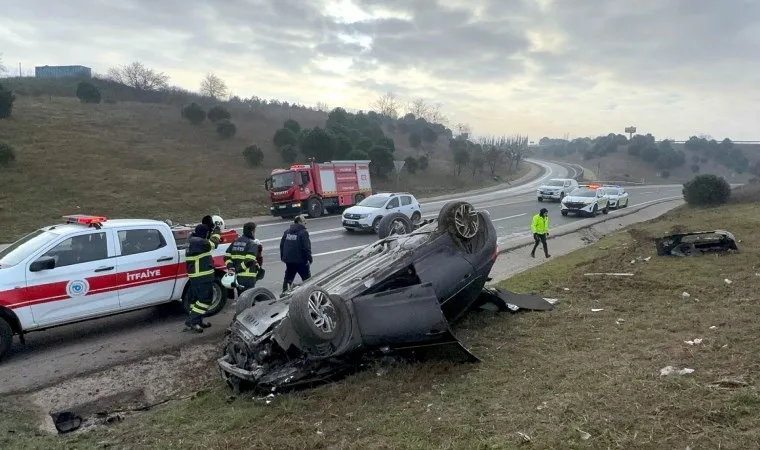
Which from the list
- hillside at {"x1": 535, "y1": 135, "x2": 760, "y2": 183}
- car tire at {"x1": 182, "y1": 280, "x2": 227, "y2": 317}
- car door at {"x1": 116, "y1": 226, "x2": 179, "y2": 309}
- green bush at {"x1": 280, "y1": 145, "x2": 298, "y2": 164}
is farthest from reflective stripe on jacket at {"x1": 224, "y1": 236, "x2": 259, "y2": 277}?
hillside at {"x1": 535, "y1": 135, "x2": 760, "y2": 183}

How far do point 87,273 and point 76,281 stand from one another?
0.56 ft

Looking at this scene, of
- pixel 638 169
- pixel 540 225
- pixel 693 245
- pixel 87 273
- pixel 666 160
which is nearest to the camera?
pixel 87 273

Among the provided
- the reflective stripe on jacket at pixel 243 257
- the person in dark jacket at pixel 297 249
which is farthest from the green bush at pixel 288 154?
the reflective stripe on jacket at pixel 243 257

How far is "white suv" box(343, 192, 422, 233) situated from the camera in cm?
1981

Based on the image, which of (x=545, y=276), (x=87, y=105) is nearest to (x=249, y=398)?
(x=545, y=276)

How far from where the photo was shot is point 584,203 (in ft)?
88.7

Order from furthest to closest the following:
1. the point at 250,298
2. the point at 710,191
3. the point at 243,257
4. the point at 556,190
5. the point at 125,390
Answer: the point at 556,190
the point at 710,191
the point at 243,257
the point at 250,298
the point at 125,390

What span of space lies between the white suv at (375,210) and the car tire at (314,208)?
555 cm

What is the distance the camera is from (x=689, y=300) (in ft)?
27.0

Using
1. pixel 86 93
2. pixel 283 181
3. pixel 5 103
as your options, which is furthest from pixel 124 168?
pixel 86 93

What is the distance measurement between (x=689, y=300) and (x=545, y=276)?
128 inches

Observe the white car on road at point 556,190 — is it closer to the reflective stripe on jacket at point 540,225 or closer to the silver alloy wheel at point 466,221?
the reflective stripe on jacket at point 540,225

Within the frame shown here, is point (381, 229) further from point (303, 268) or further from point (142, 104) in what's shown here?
point (142, 104)

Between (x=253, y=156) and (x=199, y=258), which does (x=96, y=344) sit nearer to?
(x=199, y=258)
